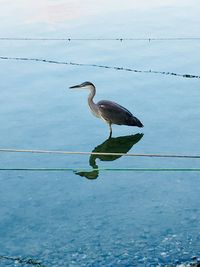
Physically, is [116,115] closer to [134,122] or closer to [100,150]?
[134,122]

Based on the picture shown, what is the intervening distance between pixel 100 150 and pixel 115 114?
70 cm

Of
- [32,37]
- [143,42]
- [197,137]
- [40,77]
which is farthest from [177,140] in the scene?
[32,37]

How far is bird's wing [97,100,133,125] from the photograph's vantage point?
8.67 meters

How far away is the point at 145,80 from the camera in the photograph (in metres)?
11.9

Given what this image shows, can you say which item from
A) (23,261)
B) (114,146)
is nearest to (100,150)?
(114,146)

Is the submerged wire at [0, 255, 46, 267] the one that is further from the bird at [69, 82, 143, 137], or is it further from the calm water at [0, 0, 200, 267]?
the bird at [69, 82, 143, 137]

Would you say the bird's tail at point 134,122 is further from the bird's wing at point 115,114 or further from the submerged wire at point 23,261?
the submerged wire at point 23,261

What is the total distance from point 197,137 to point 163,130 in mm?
670

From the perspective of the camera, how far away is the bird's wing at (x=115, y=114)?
867cm

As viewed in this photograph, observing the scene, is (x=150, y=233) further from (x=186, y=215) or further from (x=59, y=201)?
(x=59, y=201)

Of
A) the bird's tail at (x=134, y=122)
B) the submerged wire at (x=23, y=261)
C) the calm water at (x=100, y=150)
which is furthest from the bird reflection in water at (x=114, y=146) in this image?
the submerged wire at (x=23, y=261)

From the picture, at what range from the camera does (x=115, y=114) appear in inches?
341

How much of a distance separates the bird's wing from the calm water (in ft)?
1.02

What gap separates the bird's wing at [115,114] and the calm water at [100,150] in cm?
31
